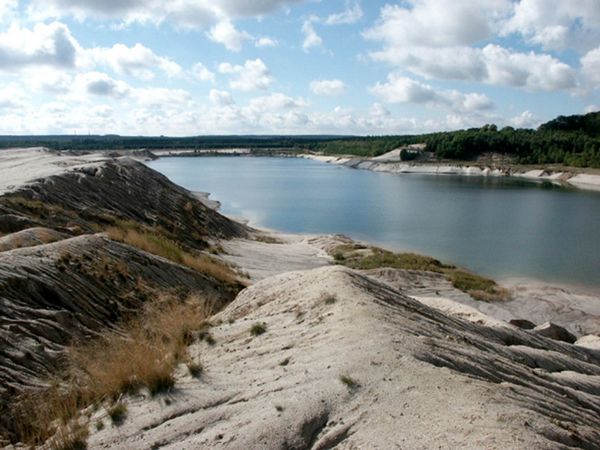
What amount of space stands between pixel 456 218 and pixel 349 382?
51.8m

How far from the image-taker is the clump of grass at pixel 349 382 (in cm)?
610

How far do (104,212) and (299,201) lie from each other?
46956 mm

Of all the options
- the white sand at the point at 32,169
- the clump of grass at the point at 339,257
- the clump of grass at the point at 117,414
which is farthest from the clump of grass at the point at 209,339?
the clump of grass at the point at 339,257

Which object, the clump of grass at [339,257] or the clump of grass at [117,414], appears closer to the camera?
the clump of grass at [117,414]

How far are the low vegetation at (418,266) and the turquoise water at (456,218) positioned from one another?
403cm

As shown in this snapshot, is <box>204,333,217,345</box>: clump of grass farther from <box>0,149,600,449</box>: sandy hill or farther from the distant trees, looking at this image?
the distant trees

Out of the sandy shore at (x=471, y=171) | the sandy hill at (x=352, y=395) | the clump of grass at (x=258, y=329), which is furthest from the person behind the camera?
the sandy shore at (x=471, y=171)

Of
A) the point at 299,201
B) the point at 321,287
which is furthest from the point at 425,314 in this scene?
the point at 299,201

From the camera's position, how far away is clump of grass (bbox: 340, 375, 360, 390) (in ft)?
20.0

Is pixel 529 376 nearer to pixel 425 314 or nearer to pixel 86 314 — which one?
pixel 425 314

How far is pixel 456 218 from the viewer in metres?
55.6

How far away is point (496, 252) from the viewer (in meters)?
38.5

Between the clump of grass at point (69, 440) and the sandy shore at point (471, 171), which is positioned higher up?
the clump of grass at point (69, 440)

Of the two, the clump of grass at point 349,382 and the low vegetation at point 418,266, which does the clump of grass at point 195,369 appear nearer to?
the clump of grass at point 349,382
